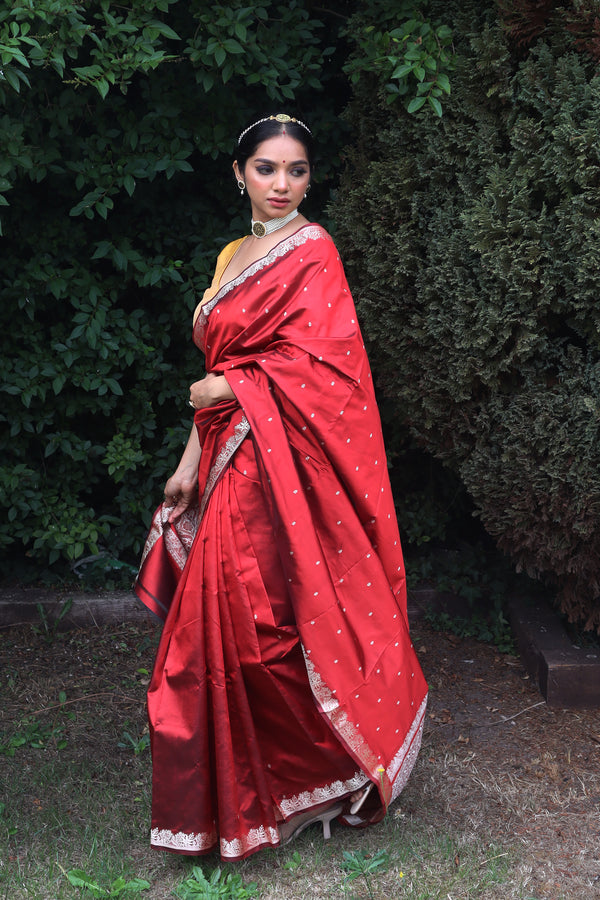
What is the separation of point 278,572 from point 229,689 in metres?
0.32

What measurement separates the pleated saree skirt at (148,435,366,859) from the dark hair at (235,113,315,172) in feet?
2.49

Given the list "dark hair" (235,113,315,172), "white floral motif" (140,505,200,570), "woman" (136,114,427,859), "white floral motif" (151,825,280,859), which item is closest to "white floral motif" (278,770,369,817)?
"woman" (136,114,427,859)

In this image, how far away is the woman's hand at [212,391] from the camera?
7.85ft

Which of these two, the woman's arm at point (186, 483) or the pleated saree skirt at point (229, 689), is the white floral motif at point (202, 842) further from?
the woman's arm at point (186, 483)

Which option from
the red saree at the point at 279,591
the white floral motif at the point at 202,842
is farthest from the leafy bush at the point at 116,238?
the white floral motif at the point at 202,842

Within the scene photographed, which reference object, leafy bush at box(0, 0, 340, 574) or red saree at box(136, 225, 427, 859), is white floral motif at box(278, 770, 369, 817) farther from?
leafy bush at box(0, 0, 340, 574)

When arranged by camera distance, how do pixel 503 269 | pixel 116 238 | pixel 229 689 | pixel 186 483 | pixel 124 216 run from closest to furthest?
pixel 229 689 < pixel 186 483 < pixel 503 269 < pixel 116 238 < pixel 124 216

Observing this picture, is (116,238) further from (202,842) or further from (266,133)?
(202,842)

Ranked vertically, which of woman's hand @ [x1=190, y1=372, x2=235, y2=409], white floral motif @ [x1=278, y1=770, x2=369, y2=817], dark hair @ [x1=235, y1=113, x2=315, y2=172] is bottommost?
white floral motif @ [x1=278, y1=770, x2=369, y2=817]

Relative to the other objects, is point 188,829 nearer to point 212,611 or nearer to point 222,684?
point 222,684

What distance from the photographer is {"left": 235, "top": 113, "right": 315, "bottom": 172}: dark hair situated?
2400 mm

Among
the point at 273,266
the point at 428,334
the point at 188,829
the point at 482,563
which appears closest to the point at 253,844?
the point at 188,829

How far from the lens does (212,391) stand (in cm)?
241

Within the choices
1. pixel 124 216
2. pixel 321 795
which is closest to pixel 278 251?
pixel 321 795
